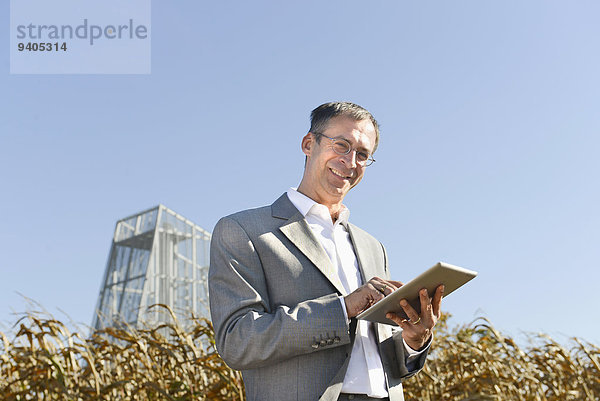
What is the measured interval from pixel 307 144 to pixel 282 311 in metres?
0.61

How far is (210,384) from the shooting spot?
10.9 feet

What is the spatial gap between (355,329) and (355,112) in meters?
0.65

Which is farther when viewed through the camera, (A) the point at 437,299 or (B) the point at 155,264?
(B) the point at 155,264

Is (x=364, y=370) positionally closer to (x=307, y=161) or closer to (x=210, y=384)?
(x=307, y=161)

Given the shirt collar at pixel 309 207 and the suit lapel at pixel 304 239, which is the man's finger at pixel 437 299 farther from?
the shirt collar at pixel 309 207

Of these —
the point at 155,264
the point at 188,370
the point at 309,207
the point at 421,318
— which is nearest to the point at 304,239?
the point at 309,207

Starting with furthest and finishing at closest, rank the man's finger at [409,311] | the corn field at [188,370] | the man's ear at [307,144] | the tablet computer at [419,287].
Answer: the corn field at [188,370]
the man's ear at [307,144]
the man's finger at [409,311]
the tablet computer at [419,287]

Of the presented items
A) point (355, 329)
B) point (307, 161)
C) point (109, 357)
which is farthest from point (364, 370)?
point (109, 357)

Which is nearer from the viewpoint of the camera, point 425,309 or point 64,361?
point 425,309

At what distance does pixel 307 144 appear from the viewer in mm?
1993

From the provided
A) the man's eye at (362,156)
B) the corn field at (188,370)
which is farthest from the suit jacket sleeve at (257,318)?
the corn field at (188,370)

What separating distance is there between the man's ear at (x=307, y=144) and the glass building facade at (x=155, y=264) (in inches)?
496

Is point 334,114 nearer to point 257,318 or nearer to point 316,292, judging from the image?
point 316,292

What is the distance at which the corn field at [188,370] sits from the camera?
3240mm
